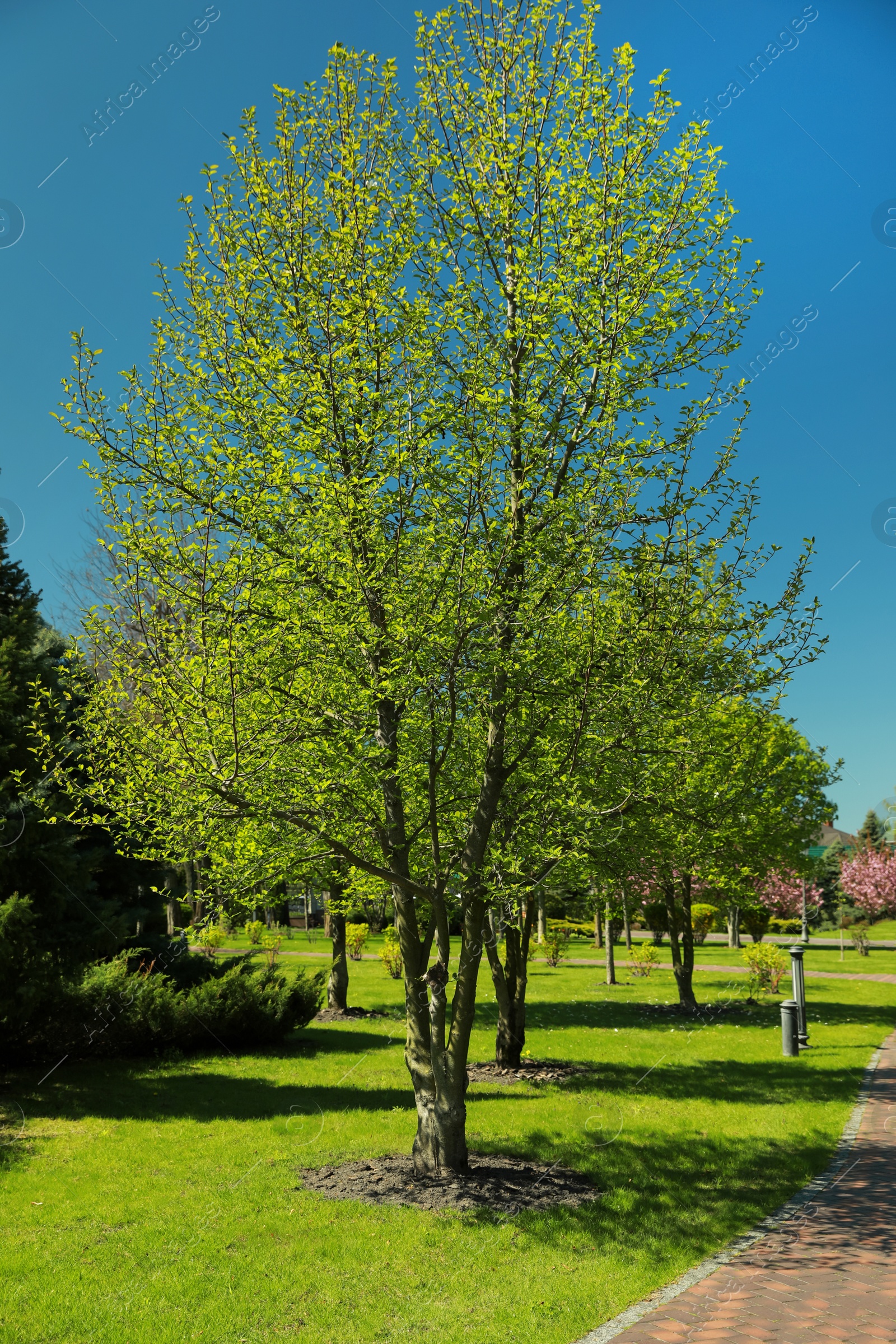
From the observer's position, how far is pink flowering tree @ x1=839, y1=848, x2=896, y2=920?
50.9 metres

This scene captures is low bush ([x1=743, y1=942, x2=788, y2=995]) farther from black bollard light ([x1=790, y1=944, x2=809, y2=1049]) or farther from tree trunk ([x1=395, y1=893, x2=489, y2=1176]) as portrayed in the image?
tree trunk ([x1=395, y1=893, x2=489, y2=1176])

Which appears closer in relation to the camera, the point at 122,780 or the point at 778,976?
the point at 122,780

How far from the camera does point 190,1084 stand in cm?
1208

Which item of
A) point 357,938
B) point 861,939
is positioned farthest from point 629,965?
point 861,939

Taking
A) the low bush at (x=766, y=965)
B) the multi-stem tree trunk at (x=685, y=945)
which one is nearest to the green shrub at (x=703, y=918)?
the low bush at (x=766, y=965)

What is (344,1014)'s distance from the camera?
18.6 meters

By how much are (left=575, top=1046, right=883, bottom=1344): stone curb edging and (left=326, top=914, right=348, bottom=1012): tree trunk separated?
10745mm

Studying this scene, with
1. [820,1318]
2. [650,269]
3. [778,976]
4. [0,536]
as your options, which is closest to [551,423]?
[650,269]

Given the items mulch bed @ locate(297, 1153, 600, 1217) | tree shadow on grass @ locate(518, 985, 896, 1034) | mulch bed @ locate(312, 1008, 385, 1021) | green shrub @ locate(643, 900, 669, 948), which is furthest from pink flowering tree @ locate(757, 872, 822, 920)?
mulch bed @ locate(297, 1153, 600, 1217)

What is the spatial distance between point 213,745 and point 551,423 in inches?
148

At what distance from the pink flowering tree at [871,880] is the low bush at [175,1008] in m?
44.7

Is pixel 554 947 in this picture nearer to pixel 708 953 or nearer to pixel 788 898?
pixel 708 953

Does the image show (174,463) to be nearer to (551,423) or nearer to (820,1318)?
(551,423)

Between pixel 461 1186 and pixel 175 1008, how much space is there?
684 cm
